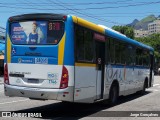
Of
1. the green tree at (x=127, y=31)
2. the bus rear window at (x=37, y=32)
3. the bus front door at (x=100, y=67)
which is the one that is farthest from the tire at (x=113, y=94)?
the green tree at (x=127, y=31)

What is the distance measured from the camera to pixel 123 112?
42.8 ft

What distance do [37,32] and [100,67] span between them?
9.94 feet

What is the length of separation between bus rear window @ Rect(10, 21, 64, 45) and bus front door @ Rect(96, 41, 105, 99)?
226cm

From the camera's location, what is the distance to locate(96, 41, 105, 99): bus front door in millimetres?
13148

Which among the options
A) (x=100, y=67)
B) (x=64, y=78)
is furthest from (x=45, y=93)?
(x=100, y=67)

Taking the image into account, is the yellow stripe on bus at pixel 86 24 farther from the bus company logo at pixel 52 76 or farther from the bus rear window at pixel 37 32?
the bus company logo at pixel 52 76

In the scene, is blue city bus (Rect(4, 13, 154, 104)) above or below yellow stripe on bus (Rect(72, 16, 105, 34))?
below

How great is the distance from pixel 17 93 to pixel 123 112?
3.82 meters

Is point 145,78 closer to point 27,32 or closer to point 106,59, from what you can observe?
point 106,59

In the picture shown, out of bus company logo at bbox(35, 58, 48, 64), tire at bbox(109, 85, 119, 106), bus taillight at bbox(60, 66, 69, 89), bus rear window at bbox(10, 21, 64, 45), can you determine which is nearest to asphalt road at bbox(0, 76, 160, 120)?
tire at bbox(109, 85, 119, 106)

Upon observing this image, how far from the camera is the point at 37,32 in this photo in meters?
11.5

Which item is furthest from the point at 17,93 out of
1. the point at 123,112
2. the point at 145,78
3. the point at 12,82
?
the point at 145,78

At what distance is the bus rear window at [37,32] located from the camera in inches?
443

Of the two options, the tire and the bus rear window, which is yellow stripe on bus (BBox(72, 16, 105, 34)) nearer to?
the bus rear window
